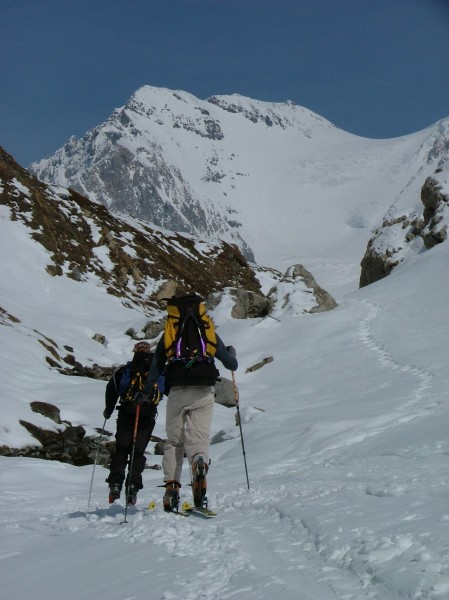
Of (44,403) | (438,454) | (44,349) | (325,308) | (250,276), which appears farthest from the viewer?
(250,276)

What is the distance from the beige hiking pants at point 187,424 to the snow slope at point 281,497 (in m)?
0.62

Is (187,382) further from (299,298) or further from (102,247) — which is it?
(102,247)

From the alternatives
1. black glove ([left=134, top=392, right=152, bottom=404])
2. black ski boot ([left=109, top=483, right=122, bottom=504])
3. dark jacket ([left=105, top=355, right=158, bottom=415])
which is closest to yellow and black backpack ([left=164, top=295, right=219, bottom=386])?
black glove ([left=134, top=392, right=152, bottom=404])

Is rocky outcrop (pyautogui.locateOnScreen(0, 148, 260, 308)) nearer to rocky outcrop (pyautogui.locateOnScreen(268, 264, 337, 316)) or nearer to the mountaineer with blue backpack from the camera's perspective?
rocky outcrop (pyautogui.locateOnScreen(268, 264, 337, 316))

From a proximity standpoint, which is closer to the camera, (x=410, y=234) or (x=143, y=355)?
(x=143, y=355)

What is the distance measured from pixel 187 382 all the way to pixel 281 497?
169 cm

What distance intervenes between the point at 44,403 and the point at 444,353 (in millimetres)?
11567

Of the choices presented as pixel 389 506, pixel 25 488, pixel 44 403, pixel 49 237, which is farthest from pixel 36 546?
pixel 49 237

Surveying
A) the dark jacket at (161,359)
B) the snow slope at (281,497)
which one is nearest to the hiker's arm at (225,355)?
the dark jacket at (161,359)

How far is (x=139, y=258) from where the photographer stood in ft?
211

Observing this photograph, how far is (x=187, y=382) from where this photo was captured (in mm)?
7344

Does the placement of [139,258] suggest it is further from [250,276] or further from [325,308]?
[325,308]

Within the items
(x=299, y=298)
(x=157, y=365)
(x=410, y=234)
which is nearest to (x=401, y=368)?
(x=157, y=365)

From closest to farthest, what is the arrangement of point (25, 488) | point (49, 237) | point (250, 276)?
point (25, 488) < point (49, 237) < point (250, 276)
